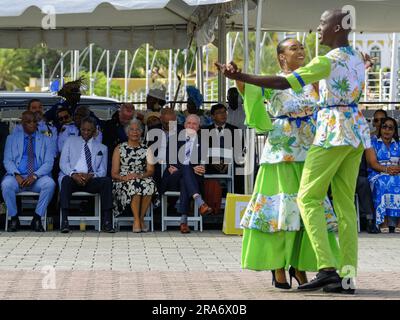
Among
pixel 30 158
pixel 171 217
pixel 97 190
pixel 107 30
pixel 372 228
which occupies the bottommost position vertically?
pixel 372 228

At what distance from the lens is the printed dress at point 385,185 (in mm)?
14742

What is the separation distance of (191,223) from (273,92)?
5.77 metres

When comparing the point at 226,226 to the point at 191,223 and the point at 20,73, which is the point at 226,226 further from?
the point at 20,73

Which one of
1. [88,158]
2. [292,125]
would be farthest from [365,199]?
[292,125]

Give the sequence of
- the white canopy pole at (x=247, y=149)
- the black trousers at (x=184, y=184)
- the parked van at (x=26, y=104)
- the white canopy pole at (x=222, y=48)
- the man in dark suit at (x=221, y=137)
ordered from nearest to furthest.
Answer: the white canopy pole at (x=247, y=149), the black trousers at (x=184, y=184), the man in dark suit at (x=221, y=137), the parked van at (x=26, y=104), the white canopy pole at (x=222, y=48)

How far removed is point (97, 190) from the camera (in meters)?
14.4

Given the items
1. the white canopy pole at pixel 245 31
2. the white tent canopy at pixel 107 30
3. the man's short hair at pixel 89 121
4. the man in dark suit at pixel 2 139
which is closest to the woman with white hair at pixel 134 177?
the man's short hair at pixel 89 121

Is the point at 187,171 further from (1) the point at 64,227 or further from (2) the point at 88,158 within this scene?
(1) the point at 64,227

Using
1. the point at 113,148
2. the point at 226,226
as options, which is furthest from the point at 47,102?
the point at 226,226

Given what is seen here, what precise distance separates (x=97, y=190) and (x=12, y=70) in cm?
8273

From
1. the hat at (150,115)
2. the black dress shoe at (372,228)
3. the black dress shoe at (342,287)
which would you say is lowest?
the black dress shoe at (372,228)

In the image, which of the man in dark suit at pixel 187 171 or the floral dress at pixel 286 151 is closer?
the floral dress at pixel 286 151

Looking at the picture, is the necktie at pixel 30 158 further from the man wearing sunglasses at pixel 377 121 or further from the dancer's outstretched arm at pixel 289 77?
the dancer's outstretched arm at pixel 289 77

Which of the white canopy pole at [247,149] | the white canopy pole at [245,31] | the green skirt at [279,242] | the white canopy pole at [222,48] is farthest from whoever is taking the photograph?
the white canopy pole at [222,48]
